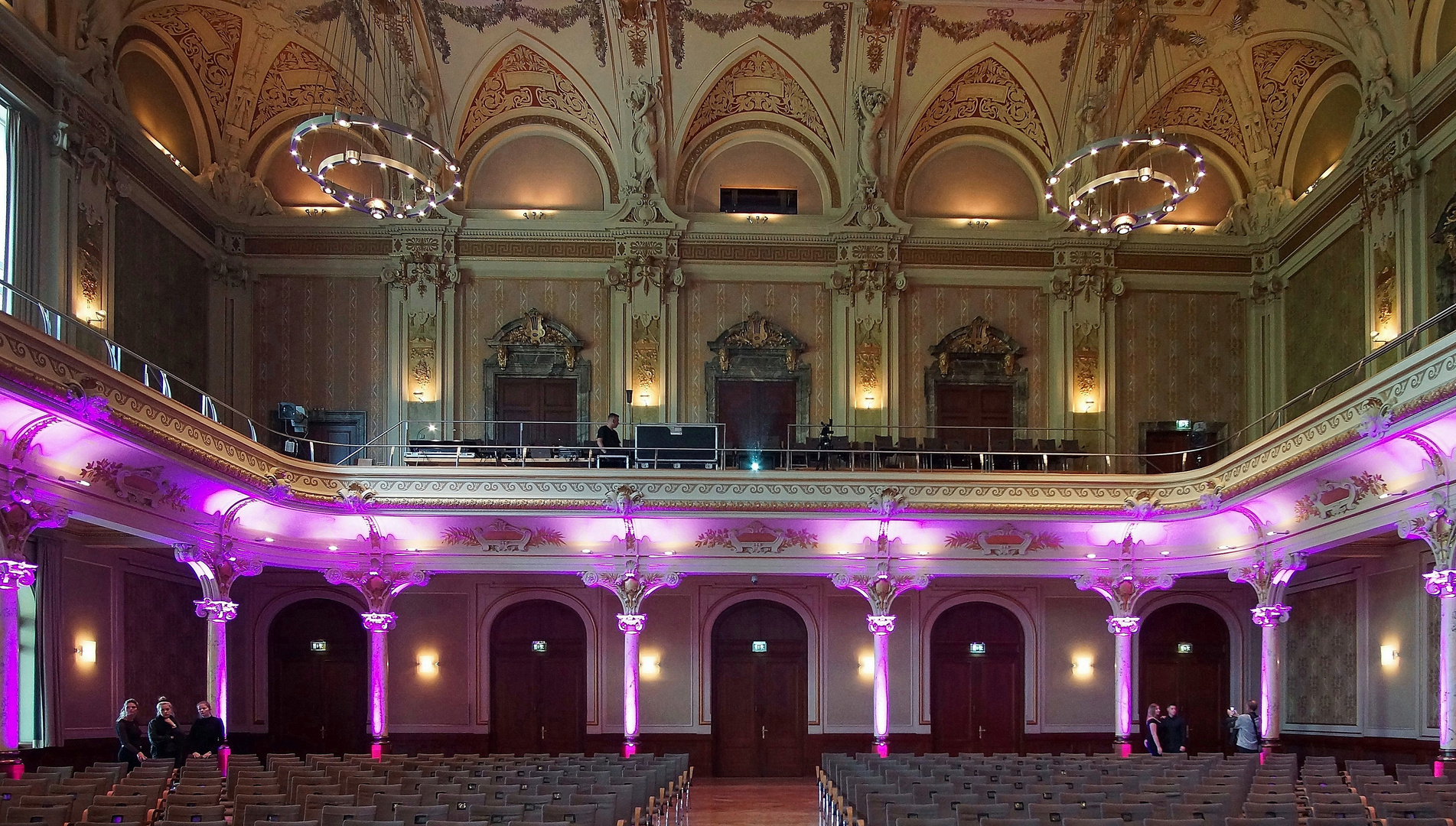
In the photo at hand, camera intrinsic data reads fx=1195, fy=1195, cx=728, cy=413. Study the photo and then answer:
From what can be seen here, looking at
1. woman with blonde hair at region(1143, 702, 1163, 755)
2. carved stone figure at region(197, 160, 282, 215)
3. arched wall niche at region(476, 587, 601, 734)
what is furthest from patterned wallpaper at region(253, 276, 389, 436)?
woman with blonde hair at region(1143, 702, 1163, 755)

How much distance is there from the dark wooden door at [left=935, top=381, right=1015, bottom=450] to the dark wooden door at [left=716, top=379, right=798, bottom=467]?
9.94ft

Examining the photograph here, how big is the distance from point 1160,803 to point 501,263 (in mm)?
17321

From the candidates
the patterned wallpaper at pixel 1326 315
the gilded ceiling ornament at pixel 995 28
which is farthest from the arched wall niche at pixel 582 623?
the patterned wallpaper at pixel 1326 315

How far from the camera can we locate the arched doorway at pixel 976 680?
23.9 m

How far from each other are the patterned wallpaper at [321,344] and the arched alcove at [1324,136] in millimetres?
18538

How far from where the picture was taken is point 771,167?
2533cm

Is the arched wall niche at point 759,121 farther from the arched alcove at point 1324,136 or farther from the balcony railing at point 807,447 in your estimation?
the arched alcove at point 1324,136

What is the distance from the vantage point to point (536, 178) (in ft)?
82.1

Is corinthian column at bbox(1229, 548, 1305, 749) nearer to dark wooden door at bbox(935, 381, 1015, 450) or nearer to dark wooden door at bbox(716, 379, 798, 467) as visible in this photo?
dark wooden door at bbox(935, 381, 1015, 450)

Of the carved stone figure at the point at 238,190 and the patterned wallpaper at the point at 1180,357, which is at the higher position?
the carved stone figure at the point at 238,190

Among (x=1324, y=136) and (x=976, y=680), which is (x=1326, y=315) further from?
(x=976, y=680)

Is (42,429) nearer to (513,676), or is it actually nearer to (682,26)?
(513,676)

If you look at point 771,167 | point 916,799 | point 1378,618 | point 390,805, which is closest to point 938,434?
point 771,167

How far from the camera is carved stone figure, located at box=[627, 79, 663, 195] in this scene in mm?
23703
